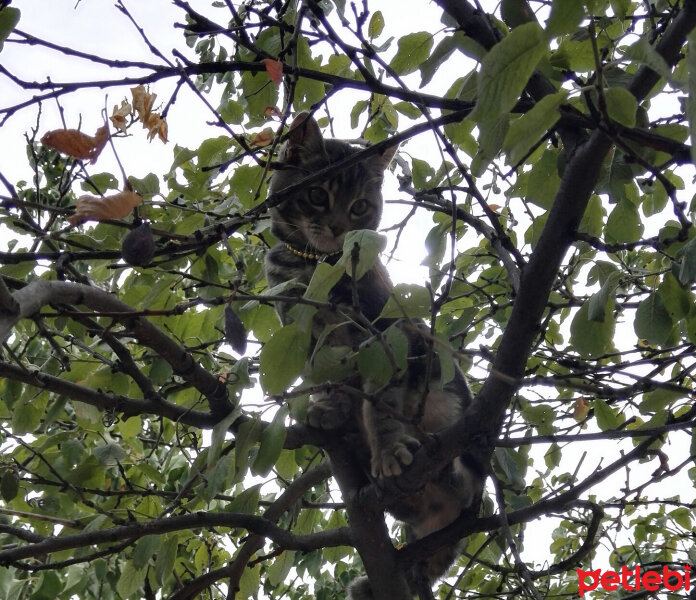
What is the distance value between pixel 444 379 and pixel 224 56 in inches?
70.9

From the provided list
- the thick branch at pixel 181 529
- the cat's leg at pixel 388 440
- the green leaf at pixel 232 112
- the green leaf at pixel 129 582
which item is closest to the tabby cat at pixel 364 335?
the cat's leg at pixel 388 440

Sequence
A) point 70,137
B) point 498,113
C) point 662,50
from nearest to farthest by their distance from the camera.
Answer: point 498,113
point 662,50
point 70,137

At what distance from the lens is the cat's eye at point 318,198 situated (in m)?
3.78

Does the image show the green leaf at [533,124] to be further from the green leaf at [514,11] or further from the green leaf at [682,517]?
the green leaf at [682,517]

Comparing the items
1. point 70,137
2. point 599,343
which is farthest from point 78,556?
point 599,343

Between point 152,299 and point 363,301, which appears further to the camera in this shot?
point 363,301

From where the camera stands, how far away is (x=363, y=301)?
329 cm

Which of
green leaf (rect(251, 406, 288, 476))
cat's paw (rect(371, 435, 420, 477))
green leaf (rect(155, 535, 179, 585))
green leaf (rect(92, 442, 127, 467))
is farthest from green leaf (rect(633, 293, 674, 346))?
green leaf (rect(92, 442, 127, 467))

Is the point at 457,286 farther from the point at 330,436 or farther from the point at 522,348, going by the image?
the point at 522,348

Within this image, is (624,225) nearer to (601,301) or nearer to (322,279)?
(601,301)

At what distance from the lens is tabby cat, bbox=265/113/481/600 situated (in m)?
2.80

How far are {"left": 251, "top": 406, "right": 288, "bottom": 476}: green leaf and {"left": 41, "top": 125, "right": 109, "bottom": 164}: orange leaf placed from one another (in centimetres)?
85

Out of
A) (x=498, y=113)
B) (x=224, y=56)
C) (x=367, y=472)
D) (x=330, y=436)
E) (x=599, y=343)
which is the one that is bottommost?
(x=498, y=113)

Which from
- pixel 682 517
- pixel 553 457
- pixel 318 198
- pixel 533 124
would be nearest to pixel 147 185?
pixel 533 124
